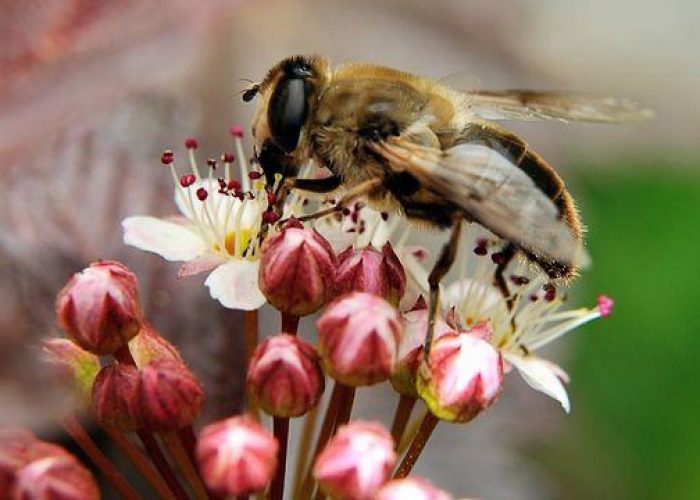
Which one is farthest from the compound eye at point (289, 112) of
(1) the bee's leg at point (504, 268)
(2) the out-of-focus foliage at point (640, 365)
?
(2) the out-of-focus foliage at point (640, 365)

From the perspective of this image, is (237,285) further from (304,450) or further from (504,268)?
(504,268)

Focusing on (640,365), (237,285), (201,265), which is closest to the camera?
(237,285)

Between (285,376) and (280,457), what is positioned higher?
(285,376)

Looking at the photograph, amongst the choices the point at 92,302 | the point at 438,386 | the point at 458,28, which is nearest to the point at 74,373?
the point at 92,302

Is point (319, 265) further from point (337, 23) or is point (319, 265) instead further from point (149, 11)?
point (337, 23)

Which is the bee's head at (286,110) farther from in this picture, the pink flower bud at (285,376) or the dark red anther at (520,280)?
the dark red anther at (520,280)

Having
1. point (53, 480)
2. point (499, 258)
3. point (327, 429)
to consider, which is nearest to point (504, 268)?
point (499, 258)
